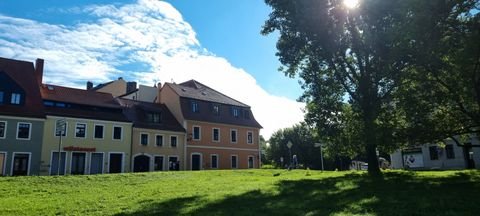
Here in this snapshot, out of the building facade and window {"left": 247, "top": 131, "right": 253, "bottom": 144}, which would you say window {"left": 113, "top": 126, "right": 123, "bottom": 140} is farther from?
window {"left": 247, "top": 131, "right": 253, "bottom": 144}

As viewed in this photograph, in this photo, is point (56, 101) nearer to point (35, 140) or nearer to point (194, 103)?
point (35, 140)

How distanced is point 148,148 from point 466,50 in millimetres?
35518

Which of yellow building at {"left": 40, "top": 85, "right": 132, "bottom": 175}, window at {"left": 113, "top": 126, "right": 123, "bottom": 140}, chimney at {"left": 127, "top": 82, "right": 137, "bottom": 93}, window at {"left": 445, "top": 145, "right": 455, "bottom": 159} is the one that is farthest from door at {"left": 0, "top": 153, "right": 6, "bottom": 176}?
window at {"left": 445, "top": 145, "right": 455, "bottom": 159}

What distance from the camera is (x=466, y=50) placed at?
590 inches

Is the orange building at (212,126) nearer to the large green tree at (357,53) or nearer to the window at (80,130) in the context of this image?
the window at (80,130)

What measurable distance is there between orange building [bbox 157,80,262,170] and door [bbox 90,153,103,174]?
32.7 ft

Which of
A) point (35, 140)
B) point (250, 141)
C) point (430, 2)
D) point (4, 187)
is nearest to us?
point (430, 2)

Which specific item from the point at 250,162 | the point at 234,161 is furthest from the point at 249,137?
the point at 234,161

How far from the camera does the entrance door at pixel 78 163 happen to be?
39.8 metres

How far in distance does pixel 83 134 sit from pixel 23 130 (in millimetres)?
5255

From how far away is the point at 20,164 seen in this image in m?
36.6

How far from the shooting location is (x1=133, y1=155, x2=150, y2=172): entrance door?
4444 centimetres

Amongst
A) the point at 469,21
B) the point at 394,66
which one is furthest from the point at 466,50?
the point at 394,66

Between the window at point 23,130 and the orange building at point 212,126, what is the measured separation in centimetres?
1651
